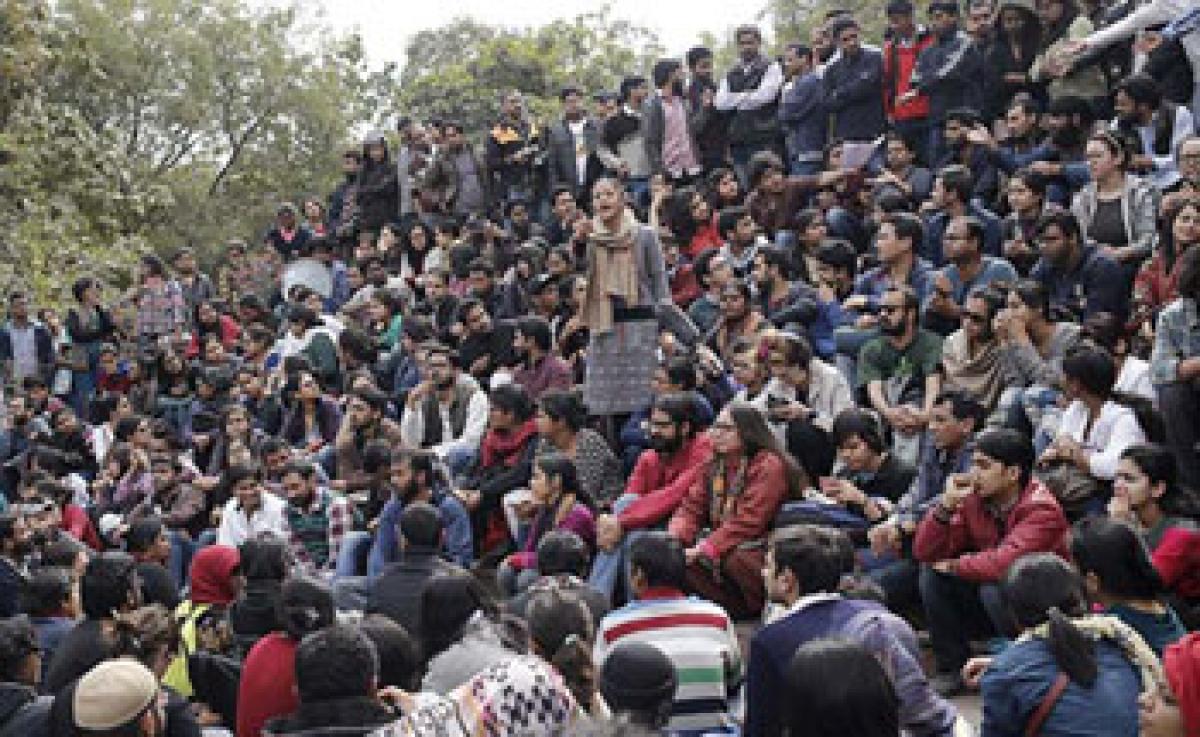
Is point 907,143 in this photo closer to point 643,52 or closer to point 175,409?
point 175,409

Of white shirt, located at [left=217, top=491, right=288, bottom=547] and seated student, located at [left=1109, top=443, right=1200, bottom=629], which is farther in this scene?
white shirt, located at [left=217, top=491, right=288, bottom=547]

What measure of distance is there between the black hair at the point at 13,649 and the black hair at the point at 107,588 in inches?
22.0

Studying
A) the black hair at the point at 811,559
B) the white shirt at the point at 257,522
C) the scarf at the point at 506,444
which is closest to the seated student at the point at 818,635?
the black hair at the point at 811,559

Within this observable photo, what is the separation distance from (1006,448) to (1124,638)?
191 centimetres

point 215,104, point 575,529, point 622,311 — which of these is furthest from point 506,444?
point 215,104

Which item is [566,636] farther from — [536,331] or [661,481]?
[536,331]

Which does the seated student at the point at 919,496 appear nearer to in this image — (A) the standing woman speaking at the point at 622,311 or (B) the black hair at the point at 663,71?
(A) the standing woman speaking at the point at 622,311

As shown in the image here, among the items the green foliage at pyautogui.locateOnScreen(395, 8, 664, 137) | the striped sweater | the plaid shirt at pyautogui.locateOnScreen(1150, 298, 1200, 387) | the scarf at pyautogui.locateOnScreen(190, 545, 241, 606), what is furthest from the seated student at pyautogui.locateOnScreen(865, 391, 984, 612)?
the green foliage at pyautogui.locateOnScreen(395, 8, 664, 137)

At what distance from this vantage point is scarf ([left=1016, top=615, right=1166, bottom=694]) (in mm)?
3979

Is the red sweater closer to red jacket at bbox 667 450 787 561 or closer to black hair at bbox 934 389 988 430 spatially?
red jacket at bbox 667 450 787 561

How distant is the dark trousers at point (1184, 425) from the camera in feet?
20.5

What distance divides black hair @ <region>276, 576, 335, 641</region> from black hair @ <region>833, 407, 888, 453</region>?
2.78 metres

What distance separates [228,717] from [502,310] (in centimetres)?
653

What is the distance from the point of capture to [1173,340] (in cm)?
654
